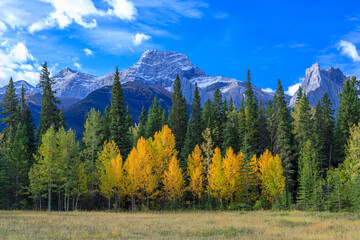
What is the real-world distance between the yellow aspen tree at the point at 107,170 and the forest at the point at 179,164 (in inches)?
6.2

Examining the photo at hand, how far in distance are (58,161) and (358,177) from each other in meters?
45.2

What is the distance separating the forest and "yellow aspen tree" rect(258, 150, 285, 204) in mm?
179

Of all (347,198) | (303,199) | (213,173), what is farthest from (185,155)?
(347,198)

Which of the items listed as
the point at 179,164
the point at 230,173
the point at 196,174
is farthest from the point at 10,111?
the point at 230,173

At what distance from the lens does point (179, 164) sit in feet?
169

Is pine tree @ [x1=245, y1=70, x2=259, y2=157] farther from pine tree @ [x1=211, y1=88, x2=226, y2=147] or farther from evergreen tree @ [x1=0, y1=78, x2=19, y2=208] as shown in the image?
evergreen tree @ [x1=0, y1=78, x2=19, y2=208]

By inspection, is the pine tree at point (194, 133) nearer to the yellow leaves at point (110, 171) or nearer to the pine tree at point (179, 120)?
the pine tree at point (179, 120)

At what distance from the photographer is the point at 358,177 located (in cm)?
3938

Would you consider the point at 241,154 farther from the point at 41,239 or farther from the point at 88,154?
the point at 41,239

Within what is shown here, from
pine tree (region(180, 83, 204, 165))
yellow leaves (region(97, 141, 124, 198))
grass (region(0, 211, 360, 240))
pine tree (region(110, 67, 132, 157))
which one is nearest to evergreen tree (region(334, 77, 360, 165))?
pine tree (region(180, 83, 204, 165))

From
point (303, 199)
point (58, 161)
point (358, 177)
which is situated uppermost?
point (58, 161)

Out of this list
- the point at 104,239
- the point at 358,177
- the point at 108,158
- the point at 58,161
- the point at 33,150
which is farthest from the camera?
the point at 33,150

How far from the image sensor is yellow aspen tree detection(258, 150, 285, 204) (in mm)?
48656

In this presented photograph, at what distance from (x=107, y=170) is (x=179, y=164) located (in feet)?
45.0
